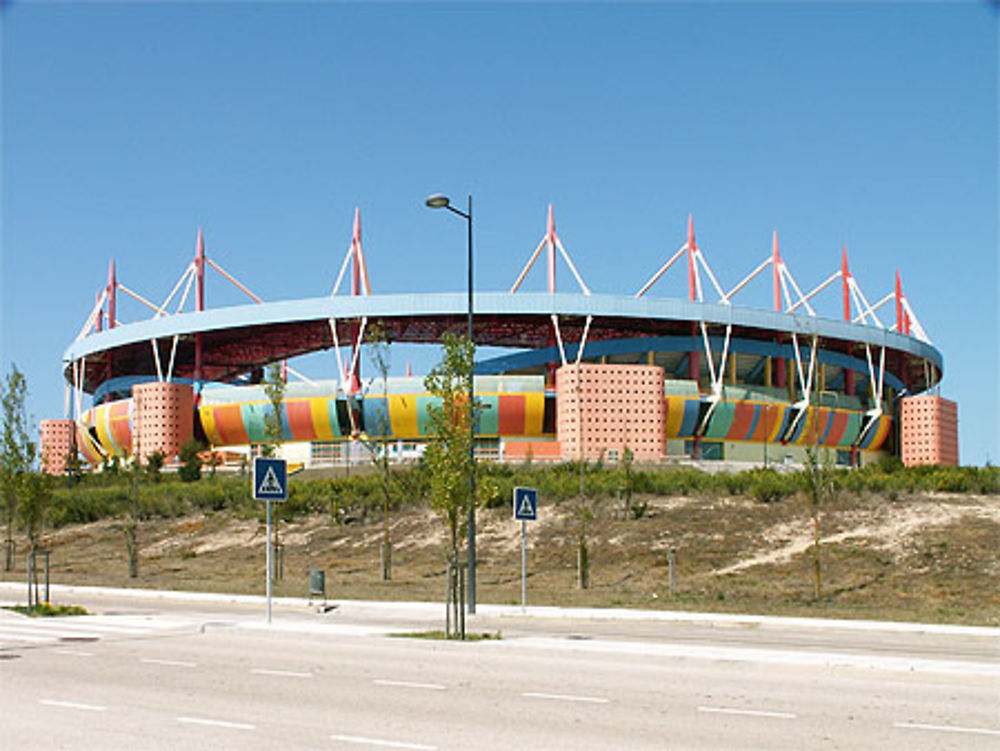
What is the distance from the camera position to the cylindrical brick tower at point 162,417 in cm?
7344

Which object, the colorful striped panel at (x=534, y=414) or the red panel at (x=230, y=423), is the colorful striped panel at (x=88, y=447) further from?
the colorful striped panel at (x=534, y=414)

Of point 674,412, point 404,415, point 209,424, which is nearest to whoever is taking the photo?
point 404,415

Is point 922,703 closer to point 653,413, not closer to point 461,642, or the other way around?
point 461,642

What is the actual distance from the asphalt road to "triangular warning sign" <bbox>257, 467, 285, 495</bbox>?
2456 millimetres

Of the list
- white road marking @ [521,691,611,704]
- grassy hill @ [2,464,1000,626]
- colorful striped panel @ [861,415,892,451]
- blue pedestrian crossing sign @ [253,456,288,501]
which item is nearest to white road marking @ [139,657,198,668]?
white road marking @ [521,691,611,704]

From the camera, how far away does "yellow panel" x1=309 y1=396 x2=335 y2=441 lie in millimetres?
71000

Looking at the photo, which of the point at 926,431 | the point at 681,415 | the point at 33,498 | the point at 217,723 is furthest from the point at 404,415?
the point at 217,723

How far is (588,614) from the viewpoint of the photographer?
79.4 ft

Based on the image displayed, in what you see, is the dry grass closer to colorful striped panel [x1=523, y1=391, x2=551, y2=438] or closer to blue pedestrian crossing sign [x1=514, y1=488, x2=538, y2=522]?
blue pedestrian crossing sign [x1=514, y1=488, x2=538, y2=522]

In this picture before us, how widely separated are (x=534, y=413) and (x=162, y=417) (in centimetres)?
2395

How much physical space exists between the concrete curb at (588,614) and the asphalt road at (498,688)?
24 centimetres

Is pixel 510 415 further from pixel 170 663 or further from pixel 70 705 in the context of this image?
pixel 70 705

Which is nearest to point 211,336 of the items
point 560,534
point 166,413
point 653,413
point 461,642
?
point 166,413

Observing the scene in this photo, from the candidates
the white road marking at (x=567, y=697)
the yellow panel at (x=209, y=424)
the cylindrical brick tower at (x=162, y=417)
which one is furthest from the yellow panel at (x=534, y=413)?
the white road marking at (x=567, y=697)
